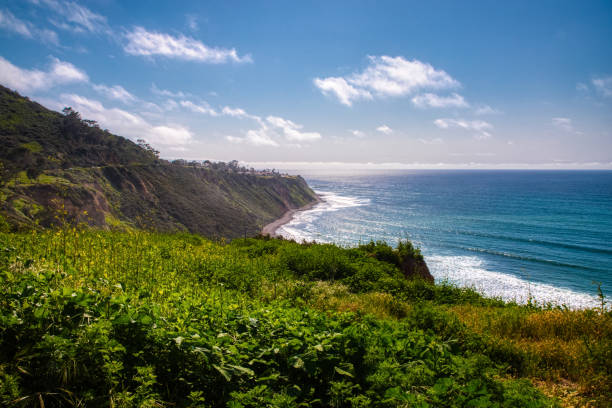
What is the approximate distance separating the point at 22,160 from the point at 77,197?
1074 centimetres

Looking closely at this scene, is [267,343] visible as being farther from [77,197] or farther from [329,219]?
[329,219]

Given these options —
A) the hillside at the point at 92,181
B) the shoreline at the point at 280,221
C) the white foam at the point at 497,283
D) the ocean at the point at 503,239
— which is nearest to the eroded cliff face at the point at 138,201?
the hillside at the point at 92,181

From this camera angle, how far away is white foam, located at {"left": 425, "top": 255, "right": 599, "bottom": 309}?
98.7ft

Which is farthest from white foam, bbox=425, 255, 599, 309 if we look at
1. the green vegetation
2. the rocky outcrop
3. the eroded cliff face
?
the eroded cliff face

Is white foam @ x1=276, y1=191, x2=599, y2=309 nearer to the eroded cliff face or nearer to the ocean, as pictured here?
the ocean

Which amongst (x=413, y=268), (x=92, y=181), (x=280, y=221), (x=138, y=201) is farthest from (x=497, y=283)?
(x=280, y=221)

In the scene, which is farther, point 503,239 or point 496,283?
point 503,239

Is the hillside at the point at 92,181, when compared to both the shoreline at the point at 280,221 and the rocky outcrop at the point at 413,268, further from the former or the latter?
the rocky outcrop at the point at 413,268

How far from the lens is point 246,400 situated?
2.65 m

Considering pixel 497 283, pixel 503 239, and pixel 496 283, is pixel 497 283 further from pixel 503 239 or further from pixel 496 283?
pixel 503 239

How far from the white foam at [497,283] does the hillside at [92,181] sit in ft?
114

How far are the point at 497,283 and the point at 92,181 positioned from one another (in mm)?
59480

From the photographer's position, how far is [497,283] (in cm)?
3528

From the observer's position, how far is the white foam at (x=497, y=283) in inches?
1185
